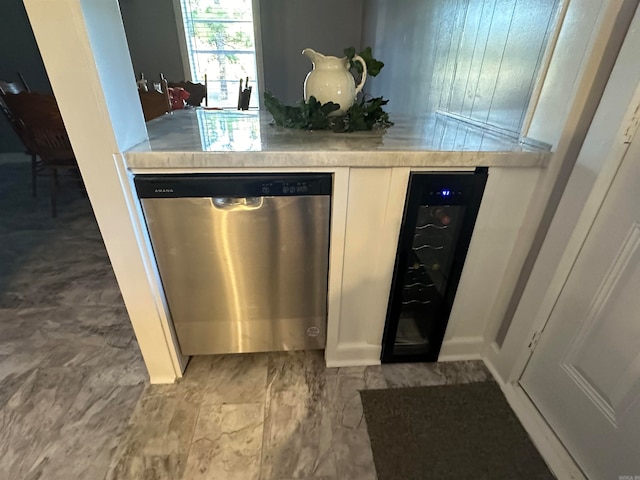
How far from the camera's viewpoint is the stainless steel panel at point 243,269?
3.37ft

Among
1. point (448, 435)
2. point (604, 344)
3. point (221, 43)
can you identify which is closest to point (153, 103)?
point (448, 435)

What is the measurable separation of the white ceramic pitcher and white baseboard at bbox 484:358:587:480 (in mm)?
1296

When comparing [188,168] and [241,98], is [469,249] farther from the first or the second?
[241,98]

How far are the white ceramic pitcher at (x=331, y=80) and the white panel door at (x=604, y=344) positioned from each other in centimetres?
92

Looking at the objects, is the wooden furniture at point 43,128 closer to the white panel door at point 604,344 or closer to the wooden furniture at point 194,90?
the wooden furniture at point 194,90

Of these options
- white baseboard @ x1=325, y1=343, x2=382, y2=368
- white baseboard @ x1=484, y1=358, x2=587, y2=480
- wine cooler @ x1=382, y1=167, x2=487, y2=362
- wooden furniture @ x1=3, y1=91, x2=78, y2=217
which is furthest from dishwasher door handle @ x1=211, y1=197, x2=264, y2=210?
wooden furniture @ x1=3, y1=91, x2=78, y2=217

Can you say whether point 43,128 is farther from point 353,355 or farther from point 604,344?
point 604,344

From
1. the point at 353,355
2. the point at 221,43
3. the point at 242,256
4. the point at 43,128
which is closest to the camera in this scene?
the point at 242,256

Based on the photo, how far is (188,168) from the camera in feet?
3.13

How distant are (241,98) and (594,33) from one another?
314 centimetres

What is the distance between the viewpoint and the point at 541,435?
1113 millimetres

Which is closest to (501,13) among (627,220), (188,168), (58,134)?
(627,220)

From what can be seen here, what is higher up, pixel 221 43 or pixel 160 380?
pixel 221 43

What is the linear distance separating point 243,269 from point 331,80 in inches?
32.0
